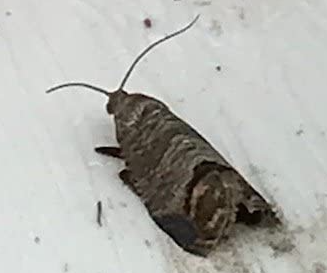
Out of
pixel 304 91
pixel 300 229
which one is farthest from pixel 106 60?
pixel 300 229

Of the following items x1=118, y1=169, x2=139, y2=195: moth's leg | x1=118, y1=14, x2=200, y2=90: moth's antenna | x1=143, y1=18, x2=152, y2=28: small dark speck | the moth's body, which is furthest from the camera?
x1=143, y1=18, x2=152, y2=28: small dark speck

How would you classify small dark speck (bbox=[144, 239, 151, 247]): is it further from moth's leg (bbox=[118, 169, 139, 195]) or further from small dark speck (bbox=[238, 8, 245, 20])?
small dark speck (bbox=[238, 8, 245, 20])

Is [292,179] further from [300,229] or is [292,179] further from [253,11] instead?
[253,11]

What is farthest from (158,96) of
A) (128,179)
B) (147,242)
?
(147,242)

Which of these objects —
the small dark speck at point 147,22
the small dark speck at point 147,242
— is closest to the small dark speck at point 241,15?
the small dark speck at point 147,22

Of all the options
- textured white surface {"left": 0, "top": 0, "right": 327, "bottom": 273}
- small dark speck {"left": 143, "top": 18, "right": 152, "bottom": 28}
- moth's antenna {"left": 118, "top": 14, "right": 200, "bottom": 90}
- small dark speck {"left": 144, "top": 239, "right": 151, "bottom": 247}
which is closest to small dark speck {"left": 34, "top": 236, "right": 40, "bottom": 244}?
textured white surface {"left": 0, "top": 0, "right": 327, "bottom": 273}

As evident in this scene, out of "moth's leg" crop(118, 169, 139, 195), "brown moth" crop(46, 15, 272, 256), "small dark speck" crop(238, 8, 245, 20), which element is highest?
"small dark speck" crop(238, 8, 245, 20)
